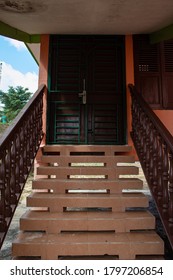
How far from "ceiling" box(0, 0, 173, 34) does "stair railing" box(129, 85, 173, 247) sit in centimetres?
151

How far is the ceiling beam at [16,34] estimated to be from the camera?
3878 mm

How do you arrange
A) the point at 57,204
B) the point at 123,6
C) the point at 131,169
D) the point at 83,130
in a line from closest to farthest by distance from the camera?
the point at 57,204 → the point at 131,169 → the point at 123,6 → the point at 83,130

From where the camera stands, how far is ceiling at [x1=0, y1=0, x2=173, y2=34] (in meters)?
3.18

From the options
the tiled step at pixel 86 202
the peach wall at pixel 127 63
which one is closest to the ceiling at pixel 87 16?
the peach wall at pixel 127 63

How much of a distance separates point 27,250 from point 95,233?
2.47ft

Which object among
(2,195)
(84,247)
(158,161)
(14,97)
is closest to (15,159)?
(2,195)

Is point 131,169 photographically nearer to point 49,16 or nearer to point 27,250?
point 27,250

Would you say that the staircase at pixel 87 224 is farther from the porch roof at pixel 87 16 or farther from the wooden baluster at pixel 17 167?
the porch roof at pixel 87 16

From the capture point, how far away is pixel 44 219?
237 centimetres

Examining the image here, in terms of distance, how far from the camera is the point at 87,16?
11.6 feet

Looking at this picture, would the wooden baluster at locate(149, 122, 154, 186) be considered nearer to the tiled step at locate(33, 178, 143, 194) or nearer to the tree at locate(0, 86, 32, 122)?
the tiled step at locate(33, 178, 143, 194)

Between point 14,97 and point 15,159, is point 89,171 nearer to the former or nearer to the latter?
point 15,159

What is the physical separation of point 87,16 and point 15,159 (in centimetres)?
278
